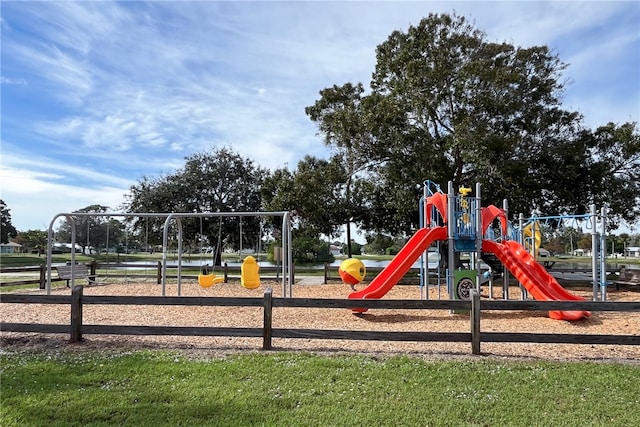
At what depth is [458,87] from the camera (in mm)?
19562

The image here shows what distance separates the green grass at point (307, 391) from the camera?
4.29 meters

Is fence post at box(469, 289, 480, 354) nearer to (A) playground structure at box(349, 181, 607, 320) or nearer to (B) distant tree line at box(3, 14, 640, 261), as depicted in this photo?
(A) playground structure at box(349, 181, 607, 320)

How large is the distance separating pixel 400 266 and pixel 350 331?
494 cm

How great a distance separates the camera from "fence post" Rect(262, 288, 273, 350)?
6637 mm

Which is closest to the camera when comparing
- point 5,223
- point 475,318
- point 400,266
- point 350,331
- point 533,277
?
point 475,318

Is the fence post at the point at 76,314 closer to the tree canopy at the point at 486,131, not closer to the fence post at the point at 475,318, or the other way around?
the fence post at the point at 475,318

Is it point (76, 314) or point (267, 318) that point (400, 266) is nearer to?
point (267, 318)

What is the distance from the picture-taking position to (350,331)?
6.68 metres

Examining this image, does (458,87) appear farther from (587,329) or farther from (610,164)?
(587,329)

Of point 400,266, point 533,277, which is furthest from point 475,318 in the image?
point 533,277

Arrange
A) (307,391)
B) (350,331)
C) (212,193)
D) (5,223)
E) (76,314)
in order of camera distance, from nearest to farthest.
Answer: (307,391), (350,331), (76,314), (212,193), (5,223)

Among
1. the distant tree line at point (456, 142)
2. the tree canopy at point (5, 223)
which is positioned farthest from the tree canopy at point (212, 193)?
the tree canopy at point (5, 223)

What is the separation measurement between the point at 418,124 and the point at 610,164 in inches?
334

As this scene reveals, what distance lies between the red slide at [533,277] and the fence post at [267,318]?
6717 millimetres
